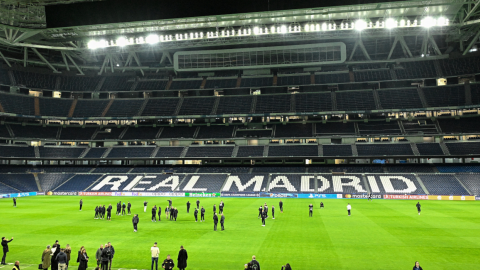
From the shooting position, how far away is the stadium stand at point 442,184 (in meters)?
50.9

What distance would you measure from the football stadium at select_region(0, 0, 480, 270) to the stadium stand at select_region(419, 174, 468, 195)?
1.19 feet

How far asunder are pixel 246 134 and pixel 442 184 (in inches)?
1470

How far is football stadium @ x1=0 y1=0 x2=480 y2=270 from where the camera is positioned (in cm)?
2230

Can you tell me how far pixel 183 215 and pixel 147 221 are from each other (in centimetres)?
473

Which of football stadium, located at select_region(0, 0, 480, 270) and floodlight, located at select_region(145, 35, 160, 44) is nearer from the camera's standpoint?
football stadium, located at select_region(0, 0, 480, 270)

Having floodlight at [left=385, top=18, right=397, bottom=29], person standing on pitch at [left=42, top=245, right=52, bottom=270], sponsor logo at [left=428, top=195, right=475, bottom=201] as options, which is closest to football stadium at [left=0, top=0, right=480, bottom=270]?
sponsor logo at [left=428, top=195, right=475, bottom=201]

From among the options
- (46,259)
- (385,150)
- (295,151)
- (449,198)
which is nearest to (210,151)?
(295,151)

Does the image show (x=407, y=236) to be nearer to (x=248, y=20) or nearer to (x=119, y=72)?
(x=248, y=20)

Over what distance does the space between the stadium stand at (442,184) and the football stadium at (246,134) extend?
364 mm

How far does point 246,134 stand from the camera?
7288 cm

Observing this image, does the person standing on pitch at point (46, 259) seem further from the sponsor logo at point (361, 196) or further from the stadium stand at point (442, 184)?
the stadium stand at point (442, 184)

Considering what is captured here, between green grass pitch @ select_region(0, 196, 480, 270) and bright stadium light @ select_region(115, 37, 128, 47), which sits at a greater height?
bright stadium light @ select_region(115, 37, 128, 47)

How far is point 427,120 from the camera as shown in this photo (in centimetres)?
6812

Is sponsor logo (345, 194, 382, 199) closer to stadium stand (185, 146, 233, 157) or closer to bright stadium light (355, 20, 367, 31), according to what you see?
stadium stand (185, 146, 233, 157)
